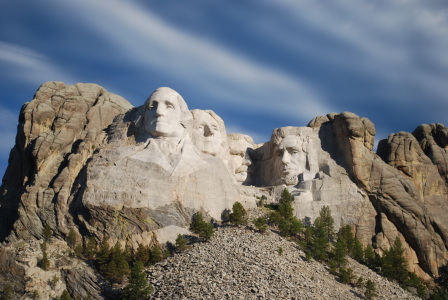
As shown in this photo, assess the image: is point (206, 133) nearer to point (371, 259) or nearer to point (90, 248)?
point (90, 248)

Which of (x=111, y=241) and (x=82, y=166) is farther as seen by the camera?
(x=82, y=166)

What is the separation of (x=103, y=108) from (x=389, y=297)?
72.3 feet

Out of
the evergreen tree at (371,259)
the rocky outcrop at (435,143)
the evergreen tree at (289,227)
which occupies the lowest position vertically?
the evergreen tree at (371,259)

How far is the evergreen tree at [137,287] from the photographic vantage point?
4141 cm

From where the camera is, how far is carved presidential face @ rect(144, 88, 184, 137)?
5169cm

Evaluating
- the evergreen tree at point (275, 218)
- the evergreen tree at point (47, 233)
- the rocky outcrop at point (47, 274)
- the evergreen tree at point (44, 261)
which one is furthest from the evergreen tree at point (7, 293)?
the evergreen tree at point (275, 218)

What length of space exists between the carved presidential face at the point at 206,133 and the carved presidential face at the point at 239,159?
332 centimetres

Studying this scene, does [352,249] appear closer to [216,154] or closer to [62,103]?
[216,154]

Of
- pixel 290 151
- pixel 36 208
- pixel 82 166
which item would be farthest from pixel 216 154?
pixel 36 208

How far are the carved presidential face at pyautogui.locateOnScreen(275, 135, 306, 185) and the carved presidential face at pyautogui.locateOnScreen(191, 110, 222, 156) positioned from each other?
4582mm

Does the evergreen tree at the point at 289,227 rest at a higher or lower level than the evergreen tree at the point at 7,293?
higher

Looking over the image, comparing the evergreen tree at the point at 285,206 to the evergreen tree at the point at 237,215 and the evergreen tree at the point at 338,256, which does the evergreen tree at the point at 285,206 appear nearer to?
the evergreen tree at the point at 237,215

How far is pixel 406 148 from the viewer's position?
58.6 m

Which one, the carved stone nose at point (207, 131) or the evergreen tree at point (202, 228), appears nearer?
the evergreen tree at point (202, 228)
